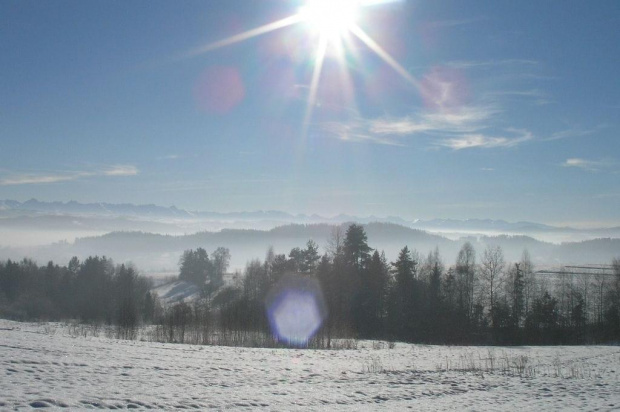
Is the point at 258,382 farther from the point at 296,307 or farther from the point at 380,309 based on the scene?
the point at 380,309

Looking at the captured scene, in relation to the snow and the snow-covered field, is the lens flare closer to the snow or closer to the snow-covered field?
the snow-covered field

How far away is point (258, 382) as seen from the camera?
18188mm

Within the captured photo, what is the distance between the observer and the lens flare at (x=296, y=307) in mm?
52812

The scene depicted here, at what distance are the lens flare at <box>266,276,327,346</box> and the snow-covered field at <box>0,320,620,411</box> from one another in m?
25.6

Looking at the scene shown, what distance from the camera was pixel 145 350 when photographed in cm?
2427

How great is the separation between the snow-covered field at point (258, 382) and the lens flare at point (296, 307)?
25606 mm

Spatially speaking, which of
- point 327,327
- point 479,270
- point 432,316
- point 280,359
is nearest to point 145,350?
point 280,359

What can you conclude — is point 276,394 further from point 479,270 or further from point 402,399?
point 479,270

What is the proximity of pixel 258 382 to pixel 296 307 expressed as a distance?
157 ft

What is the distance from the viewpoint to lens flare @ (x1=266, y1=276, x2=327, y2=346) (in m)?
52.8

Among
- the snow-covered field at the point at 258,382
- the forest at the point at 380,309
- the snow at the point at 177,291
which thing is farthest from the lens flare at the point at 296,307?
the snow at the point at 177,291

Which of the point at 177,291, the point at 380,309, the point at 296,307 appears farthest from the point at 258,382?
the point at 177,291

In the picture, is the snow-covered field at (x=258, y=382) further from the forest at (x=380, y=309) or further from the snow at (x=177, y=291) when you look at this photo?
the snow at (x=177, y=291)

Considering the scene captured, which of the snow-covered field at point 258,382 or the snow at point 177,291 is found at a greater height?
the snow-covered field at point 258,382
